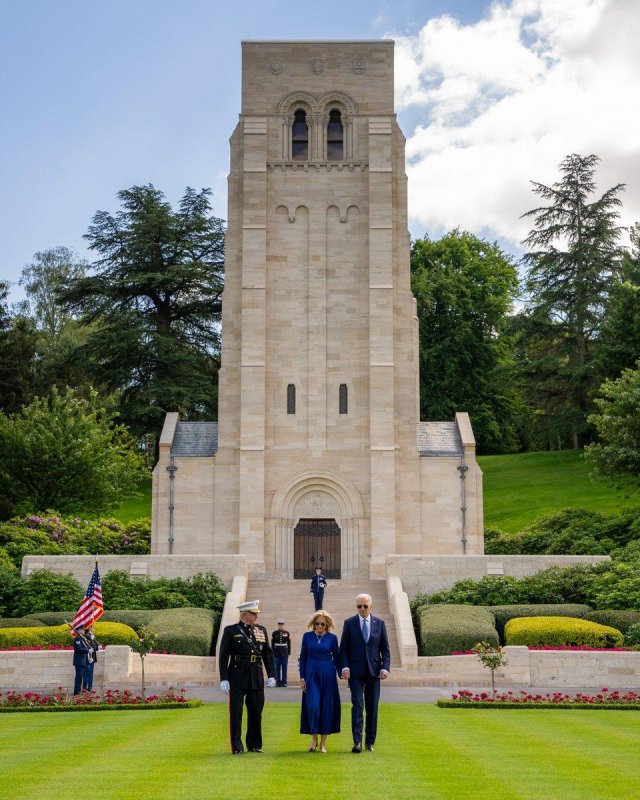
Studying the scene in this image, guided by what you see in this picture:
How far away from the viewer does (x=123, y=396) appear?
59406 mm

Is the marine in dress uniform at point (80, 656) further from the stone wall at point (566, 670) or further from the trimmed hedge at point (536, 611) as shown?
the trimmed hedge at point (536, 611)

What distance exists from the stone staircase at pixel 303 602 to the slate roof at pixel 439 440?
19.7ft

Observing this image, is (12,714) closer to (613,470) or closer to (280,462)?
Result: (280,462)

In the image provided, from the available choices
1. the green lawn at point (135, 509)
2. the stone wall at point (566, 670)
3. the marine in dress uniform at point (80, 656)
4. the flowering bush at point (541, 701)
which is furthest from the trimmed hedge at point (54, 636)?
the green lawn at point (135, 509)

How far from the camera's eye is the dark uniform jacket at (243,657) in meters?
13.1

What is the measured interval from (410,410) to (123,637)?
17.4 metres

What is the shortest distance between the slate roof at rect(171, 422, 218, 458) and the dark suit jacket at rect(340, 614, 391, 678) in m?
27.2

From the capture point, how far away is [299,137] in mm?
42906

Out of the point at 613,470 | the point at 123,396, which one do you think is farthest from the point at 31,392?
the point at 613,470

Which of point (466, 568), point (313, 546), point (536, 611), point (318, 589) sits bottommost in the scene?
point (536, 611)

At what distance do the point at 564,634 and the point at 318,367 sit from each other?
17.1 meters

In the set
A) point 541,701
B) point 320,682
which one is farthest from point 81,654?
point 320,682

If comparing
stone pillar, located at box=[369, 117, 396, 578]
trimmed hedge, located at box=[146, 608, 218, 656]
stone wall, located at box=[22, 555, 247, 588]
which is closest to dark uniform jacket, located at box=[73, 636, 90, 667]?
trimmed hedge, located at box=[146, 608, 218, 656]

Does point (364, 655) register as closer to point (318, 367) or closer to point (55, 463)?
point (318, 367)
